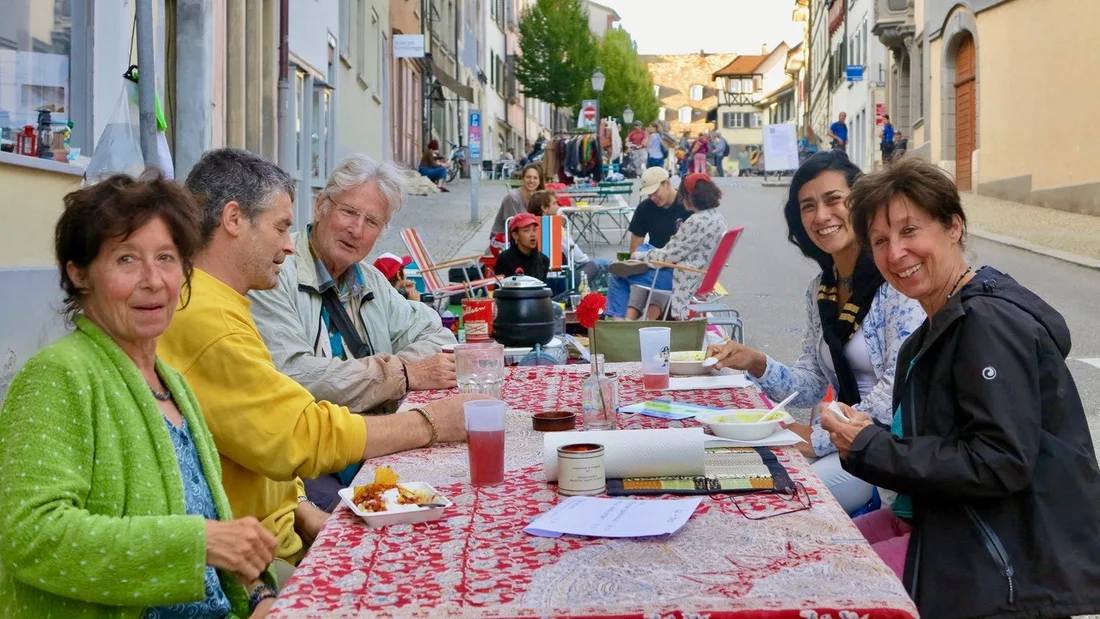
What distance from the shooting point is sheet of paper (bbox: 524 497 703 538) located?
80.4 inches

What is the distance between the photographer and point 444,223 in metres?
19.7

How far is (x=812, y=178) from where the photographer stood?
13.2ft

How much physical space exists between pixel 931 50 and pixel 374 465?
29305 millimetres

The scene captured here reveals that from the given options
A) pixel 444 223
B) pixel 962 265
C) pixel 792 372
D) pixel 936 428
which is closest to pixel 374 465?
pixel 936 428

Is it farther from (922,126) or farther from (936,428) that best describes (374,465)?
(922,126)

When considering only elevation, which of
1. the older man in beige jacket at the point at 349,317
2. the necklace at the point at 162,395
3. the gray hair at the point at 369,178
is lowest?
the necklace at the point at 162,395

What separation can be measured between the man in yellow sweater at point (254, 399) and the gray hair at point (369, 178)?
101cm

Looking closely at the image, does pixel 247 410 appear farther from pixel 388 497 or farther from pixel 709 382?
Answer: pixel 709 382

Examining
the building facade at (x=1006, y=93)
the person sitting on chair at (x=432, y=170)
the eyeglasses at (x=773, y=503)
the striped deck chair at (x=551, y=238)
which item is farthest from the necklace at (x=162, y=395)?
the person sitting on chair at (x=432, y=170)

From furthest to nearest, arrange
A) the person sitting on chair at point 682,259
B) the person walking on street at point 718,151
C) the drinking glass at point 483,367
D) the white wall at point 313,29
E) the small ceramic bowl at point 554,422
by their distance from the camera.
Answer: the person walking on street at point 718,151, the white wall at point 313,29, the person sitting on chair at point 682,259, the drinking glass at point 483,367, the small ceramic bowl at point 554,422

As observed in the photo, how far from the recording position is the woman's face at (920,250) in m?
2.67

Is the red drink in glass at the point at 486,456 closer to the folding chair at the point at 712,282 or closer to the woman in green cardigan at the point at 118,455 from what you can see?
the woman in green cardigan at the point at 118,455

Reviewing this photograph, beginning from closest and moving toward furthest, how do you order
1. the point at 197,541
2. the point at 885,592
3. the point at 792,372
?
the point at 885,592, the point at 197,541, the point at 792,372

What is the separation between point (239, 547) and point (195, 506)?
351mm
